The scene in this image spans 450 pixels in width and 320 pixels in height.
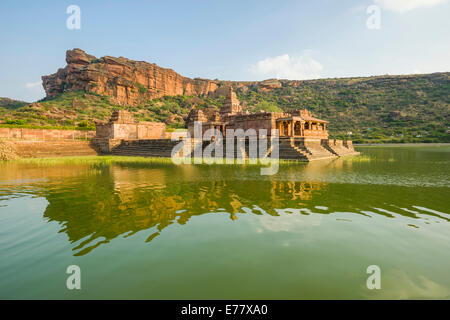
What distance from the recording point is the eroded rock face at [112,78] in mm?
70938

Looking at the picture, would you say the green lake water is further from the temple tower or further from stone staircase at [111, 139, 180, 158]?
the temple tower

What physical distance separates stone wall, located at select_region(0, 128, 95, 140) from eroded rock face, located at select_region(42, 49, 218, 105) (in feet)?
142

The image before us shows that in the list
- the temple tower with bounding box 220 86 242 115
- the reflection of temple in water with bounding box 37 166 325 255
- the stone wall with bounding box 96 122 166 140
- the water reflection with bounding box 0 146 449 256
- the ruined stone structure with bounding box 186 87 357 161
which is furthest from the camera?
the temple tower with bounding box 220 86 242 115

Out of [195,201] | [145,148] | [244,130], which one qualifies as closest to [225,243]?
[195,201]

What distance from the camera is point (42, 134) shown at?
2992cm

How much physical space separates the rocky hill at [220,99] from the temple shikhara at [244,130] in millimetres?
19950

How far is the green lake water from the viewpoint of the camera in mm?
3078

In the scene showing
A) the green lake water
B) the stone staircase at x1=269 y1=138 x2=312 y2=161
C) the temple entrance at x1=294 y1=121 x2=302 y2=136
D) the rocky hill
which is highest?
the rocky hill

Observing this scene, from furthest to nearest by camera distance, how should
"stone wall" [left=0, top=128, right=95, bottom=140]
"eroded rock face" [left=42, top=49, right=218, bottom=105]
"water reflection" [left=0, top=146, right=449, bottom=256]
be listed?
1. "eroded rock face" [left=42, top=49, right=218, bottom=105]
2. "stone wall" [left=0, top=128, right=95, bottom=140]
3. "water reflection" [left=0, top=146, right=449, bottom=256]

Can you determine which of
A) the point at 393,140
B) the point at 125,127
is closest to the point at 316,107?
the point at 393,140

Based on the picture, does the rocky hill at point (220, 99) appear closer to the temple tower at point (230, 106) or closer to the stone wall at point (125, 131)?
the stone wall at point (125, 131)

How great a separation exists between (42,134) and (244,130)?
25.2 meters

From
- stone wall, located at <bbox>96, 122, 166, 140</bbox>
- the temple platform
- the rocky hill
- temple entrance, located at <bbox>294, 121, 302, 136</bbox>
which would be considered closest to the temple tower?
temple entrance, located at <bbox>294, 121, 302, 136</bbox>

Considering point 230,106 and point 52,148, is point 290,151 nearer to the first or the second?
point 230,106
